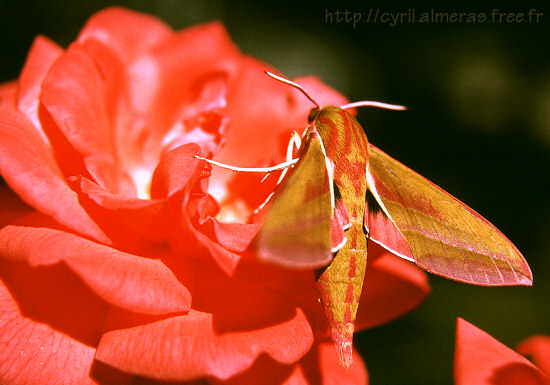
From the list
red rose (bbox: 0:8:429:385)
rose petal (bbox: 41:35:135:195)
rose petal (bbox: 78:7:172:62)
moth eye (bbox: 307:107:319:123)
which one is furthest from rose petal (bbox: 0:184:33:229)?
moth eye (bbox: 307:107:319:123)

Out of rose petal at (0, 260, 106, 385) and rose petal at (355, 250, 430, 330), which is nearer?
rose petal at (0, 260, 106, 385)

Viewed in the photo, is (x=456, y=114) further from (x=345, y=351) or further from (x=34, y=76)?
(x=34, y=76)

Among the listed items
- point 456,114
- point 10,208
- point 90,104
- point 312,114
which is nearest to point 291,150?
point 312,114

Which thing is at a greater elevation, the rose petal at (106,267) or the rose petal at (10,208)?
the rose petal at (106,267)

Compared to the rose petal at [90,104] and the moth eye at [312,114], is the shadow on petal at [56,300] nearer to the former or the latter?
the rose petal at [90,104]

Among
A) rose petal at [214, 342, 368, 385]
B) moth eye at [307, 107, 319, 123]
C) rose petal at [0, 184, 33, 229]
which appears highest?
moth eye at [307, 107, 319, 123]

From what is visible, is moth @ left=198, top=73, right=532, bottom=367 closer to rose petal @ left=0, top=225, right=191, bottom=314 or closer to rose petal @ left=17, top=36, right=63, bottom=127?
rose petal @ left=0, top=225, right=191, bottom=314

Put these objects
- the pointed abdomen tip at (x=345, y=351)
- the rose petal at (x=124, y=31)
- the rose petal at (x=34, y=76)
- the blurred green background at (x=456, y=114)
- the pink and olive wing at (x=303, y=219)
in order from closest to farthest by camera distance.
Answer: the pink and olive wing at (x=303, y=219), the pointed abdomen tip at (x=345, y=351), the rose petal at (x=34, y=76), the rose petal at (x=124, y=31), the blurred green background at (x=456, y=114)

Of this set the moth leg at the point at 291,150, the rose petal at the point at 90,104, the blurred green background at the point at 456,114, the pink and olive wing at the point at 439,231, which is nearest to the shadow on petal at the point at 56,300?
the rose petal at the point at 90,104
